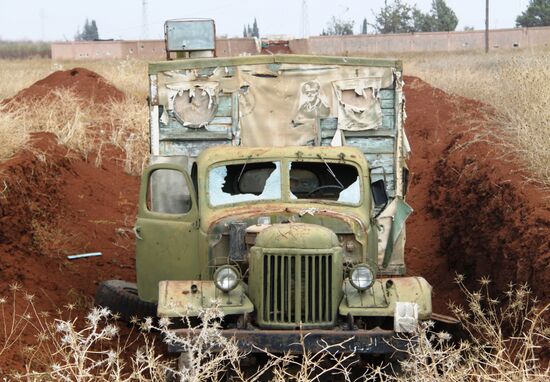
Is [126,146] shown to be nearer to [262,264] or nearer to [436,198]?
[436,198]

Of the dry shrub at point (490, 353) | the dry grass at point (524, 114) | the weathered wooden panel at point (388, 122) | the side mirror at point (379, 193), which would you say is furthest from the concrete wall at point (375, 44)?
the dry shrub at point (490, 353)

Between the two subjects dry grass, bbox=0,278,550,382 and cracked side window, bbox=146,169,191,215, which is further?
cracked side window, bbox=146,169,191,215

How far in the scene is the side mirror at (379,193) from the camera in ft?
34.7

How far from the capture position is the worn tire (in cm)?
1111

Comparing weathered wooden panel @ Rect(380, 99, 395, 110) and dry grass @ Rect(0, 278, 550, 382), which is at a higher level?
weathered wooden panel @ Rect(380, 99, 395, 110)

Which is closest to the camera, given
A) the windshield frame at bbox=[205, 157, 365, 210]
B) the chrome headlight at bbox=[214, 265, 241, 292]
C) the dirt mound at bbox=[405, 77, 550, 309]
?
the chrome headlight at bbox=[214, 265, 241, 292]

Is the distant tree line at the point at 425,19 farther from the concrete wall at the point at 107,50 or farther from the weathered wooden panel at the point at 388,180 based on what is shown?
the weathered wooden panel at the point at 388,180

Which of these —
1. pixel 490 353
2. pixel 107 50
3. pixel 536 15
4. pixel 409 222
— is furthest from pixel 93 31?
pixel 490 353

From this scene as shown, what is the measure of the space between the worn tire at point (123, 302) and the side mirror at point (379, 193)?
2548 millimetres

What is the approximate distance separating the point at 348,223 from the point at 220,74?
297cm

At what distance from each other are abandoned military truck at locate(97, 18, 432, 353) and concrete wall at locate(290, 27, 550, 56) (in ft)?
144

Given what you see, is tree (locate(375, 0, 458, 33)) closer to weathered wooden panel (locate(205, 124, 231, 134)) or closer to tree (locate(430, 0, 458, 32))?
tree (locate(430, 0, 458, 32))

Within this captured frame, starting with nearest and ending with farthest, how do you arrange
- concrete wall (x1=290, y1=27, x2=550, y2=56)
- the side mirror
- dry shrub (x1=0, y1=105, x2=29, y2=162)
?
1. the side mirror
2. dry shrub (x1=0, y1=105, x2=29, y2=162)
3. concrete wall (x1=290, y1=27, x2=550, y2=56)

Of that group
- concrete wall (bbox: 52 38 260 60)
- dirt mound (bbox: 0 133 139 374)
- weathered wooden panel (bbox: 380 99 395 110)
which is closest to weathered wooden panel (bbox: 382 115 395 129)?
weathered wooden panel (bbox: 380 99 395 110)
